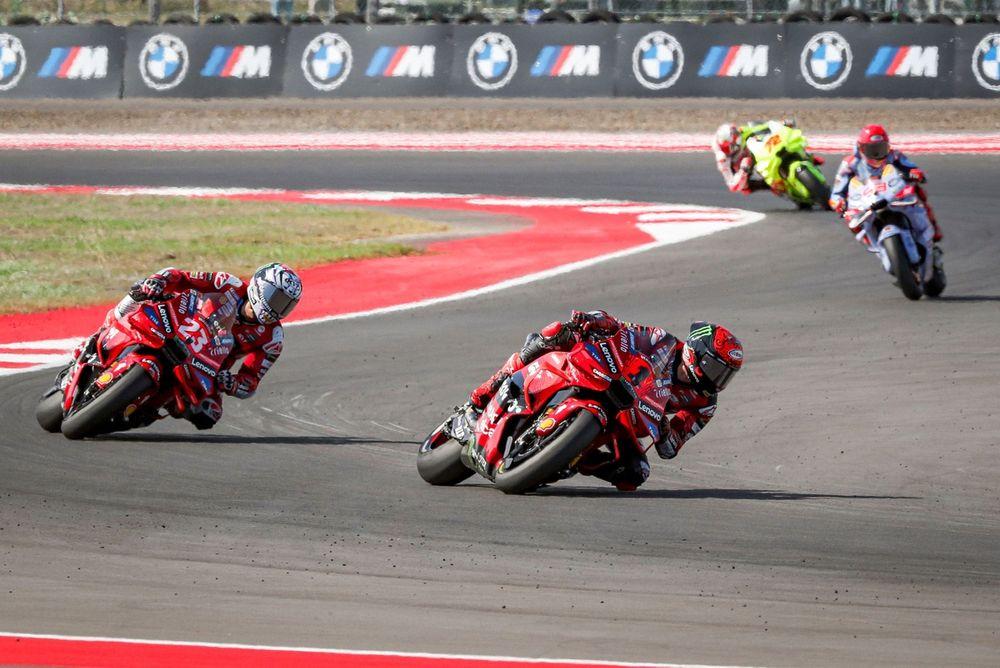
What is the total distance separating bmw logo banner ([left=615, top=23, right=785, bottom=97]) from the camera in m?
32.8

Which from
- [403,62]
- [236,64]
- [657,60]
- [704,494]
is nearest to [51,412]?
[704,494]

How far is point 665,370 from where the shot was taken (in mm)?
8984

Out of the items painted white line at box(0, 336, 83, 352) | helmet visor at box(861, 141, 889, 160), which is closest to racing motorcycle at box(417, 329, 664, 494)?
painted white line at box(0, 336, 83, 352)

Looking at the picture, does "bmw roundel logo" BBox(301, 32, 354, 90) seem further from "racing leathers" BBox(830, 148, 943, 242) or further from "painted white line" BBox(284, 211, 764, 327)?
"racing leathers" BBox(830, 148, 943, 242)

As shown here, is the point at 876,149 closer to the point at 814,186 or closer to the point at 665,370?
the point at 814,186

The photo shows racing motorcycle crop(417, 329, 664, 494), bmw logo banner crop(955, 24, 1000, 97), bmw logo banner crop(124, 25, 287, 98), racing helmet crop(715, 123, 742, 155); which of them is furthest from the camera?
bmw logo banner crop(124, 25, 287, 98)

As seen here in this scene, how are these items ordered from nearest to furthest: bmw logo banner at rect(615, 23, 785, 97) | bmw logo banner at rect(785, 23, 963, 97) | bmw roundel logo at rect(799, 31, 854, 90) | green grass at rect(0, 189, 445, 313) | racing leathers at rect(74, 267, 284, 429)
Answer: racing leathers at rect(74, 267, 284, 429) → green grass at rect(0, 189, 445, 313) → bmw logo banner at rect(785, 23, 963, 97) → bmw roundel logo at rect(799, 31, 854, 90) → bmw logo banner at rect(615, 23, 785, 97)

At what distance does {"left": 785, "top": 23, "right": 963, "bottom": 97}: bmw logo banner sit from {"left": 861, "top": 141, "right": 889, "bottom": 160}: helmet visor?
16.5 m

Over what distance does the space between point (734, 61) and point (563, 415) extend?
25.6m

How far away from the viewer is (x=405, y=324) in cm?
1534

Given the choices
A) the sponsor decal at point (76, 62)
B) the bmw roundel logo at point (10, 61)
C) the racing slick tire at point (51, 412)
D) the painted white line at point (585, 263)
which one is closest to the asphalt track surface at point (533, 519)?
the racing slick tire at point (51, 412)

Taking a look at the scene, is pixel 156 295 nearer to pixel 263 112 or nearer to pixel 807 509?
pixel 807 509

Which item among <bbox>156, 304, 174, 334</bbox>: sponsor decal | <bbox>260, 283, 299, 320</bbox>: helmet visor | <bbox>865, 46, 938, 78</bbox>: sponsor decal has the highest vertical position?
<bbox>260, 283, 299, 320</bbox>: helmet visor

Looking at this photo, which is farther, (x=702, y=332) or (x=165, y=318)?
(x=165, y=318)
